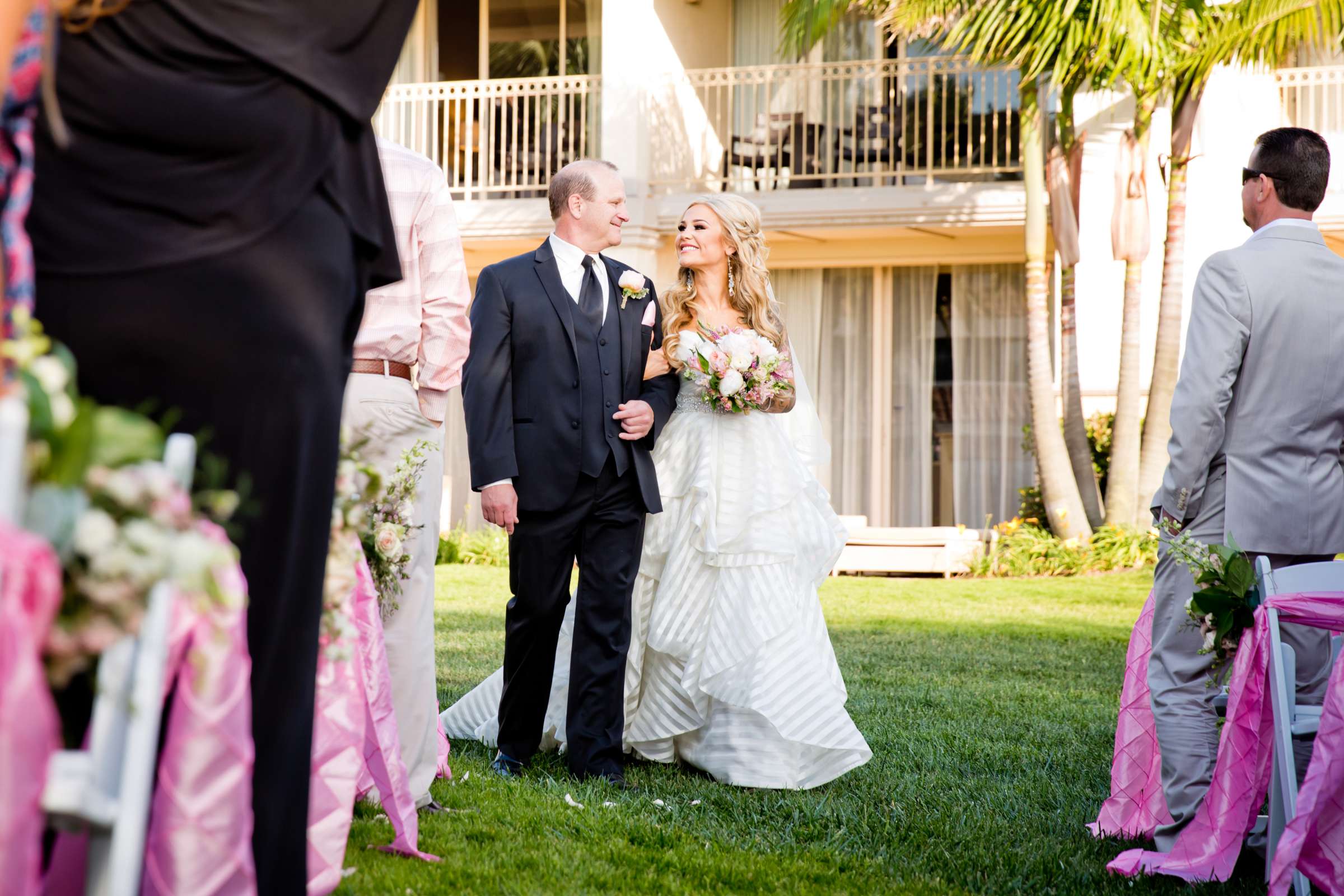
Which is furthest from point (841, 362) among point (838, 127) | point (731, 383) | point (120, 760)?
point (120, 760)

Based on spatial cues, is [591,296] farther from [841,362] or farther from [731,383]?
[841,362]

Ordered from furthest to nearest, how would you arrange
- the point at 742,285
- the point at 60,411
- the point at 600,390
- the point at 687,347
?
the point at 742,285 → the point at 687,347 → the point at 600,390 → the point at 60,411

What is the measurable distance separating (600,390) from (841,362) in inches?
465

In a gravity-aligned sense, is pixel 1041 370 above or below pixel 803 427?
below

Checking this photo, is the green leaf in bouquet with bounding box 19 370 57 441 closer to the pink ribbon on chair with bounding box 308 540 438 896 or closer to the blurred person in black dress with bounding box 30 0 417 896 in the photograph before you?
the blurred person in black dress with bounding box 30 0 417 896

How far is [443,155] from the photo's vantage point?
1741 centimetres

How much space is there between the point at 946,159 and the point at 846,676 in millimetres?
10209

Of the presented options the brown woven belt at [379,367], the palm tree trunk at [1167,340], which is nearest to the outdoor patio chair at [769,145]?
the palm tree trunk at [1167,340]

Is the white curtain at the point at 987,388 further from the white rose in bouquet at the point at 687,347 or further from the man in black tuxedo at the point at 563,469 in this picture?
the man in black tuxedo at the point at 563,469

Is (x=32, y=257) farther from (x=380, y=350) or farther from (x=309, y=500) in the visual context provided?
(x=380, y=350)

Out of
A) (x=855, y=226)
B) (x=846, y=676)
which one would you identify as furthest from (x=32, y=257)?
(x=855, y=226)

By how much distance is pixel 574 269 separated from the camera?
5262 mm

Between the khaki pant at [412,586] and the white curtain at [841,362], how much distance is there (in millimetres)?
12436

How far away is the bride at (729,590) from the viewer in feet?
16.8
